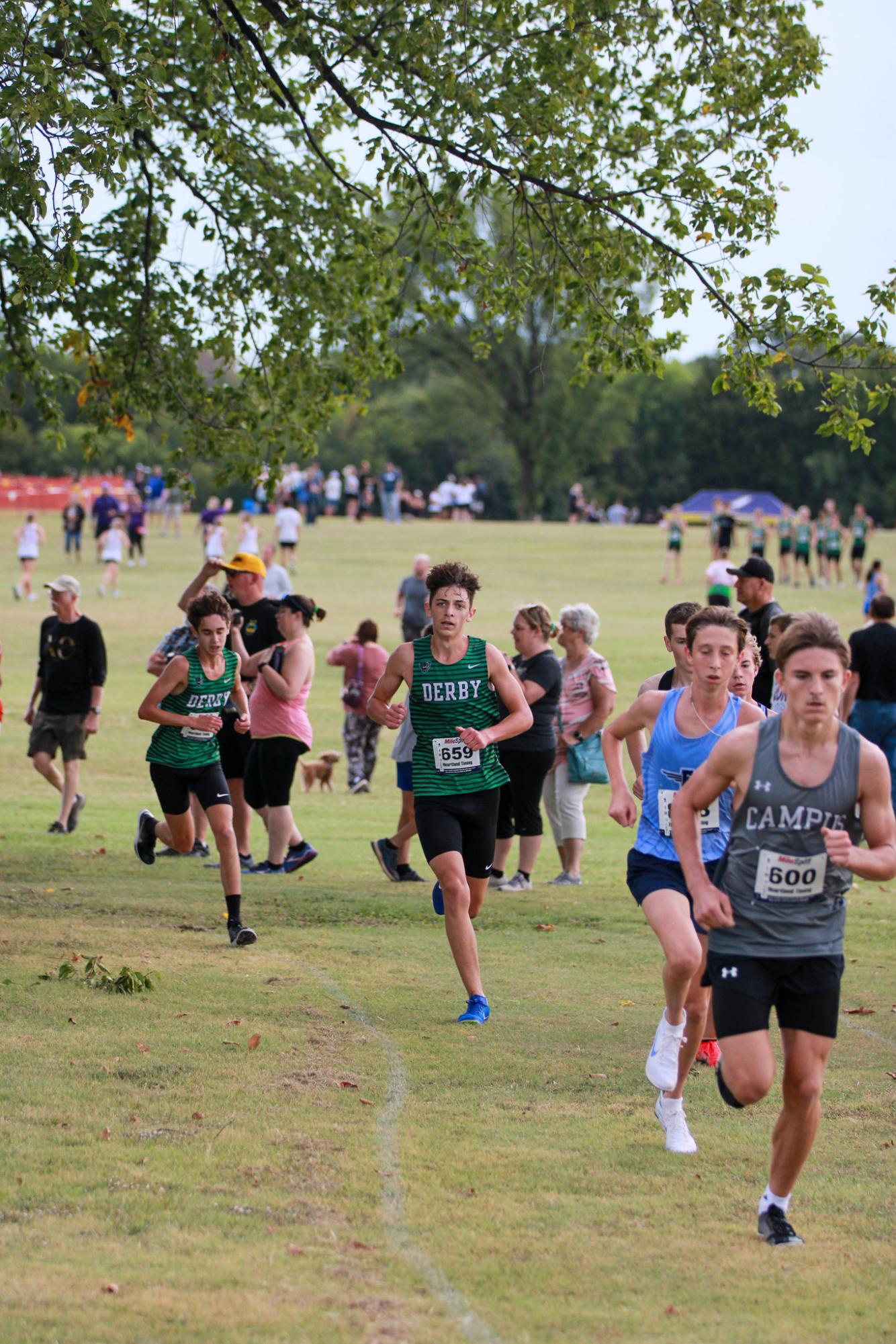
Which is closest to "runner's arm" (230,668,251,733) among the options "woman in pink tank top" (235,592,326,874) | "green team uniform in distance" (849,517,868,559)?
"woman in pink tank top" (235,592,326,874)

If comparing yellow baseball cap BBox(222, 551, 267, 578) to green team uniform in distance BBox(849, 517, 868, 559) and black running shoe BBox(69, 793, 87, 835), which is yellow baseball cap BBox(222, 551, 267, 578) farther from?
green team uniform in distance BBox(849, 517, 868, 559)

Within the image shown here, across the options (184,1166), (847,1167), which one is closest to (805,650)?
(847,1167)

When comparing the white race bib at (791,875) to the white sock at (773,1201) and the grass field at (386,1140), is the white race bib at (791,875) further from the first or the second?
the grass field at (386,1140)

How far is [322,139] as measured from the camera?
44.9 ft

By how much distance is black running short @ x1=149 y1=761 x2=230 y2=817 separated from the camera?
9.20 metres

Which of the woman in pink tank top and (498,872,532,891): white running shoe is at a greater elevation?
the woman in pink tank top

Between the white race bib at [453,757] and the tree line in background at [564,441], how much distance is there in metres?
66.6

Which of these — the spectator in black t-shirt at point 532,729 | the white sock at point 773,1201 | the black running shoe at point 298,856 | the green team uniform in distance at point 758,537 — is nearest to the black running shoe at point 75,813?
the black running shoe at point 298,856

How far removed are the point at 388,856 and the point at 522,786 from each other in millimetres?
1275

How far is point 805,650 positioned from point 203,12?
29.7ft

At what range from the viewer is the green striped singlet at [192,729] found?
9.19m

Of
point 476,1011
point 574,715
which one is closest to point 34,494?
point 574,715

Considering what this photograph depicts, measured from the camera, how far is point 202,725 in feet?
29.9

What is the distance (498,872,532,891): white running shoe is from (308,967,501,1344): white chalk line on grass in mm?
4305
